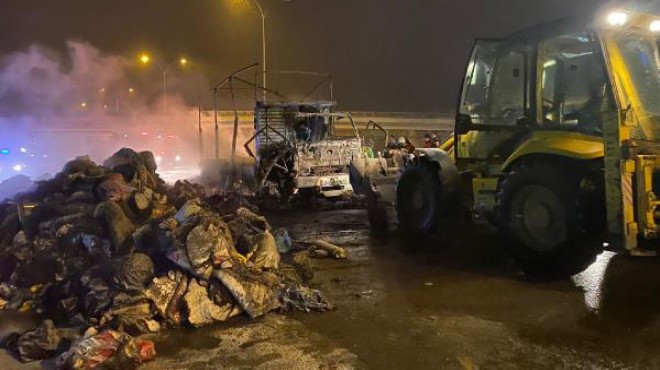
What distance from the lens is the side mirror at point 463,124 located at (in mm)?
7178

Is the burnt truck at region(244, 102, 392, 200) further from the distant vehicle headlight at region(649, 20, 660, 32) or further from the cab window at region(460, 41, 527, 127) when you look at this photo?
the distant vehicle headlight at region(649, 20, 660, 32)

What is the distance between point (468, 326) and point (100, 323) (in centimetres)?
305

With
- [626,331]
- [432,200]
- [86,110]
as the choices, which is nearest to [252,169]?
[432,200]

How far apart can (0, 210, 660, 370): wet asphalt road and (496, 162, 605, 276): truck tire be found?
0.29m

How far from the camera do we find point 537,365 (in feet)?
12.8

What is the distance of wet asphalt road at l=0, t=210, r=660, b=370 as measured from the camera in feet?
13.3

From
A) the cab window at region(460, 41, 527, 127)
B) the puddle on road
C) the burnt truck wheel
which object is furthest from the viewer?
the burnt truck wheel

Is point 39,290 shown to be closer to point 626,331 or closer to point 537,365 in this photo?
point 537,365

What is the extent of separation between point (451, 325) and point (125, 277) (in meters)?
2.90

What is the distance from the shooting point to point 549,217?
570cm

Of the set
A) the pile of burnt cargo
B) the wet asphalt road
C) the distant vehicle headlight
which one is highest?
the distant vehicle headlight

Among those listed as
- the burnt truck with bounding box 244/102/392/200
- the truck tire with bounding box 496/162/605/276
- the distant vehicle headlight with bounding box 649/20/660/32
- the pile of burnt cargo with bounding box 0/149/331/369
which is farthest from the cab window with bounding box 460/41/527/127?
the burnt truck with bounding box 244/102/392/200

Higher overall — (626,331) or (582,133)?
(582,133)

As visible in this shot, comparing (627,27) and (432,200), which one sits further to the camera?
(432,200)
